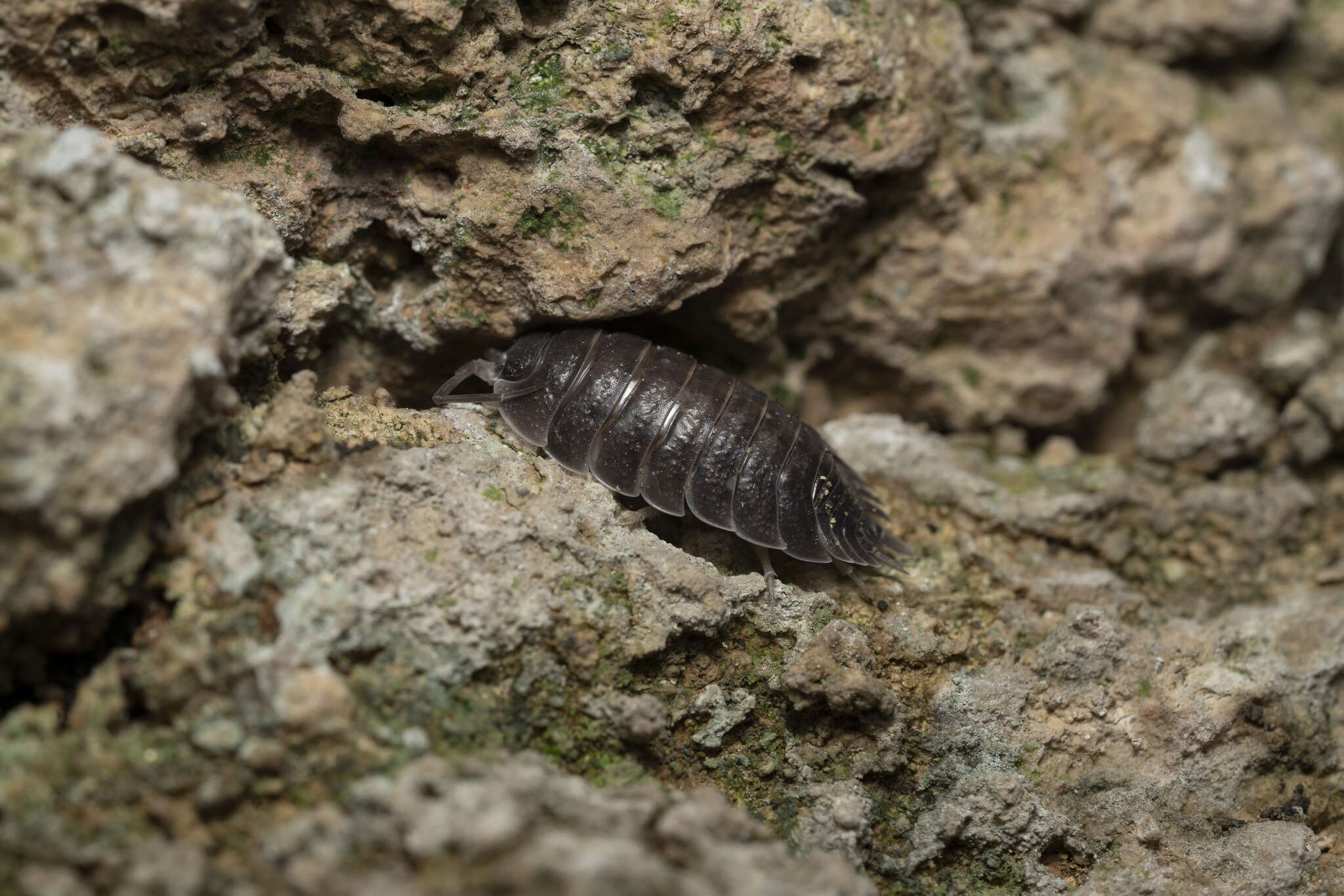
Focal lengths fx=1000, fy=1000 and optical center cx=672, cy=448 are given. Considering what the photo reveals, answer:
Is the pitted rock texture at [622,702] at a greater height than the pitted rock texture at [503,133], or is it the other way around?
the pitted rock texture at [503,133]

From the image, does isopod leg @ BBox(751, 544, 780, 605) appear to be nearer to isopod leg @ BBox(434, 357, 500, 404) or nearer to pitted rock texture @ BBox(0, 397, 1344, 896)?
pitted rock texture @ BBox(0, 397, 1344, 896)

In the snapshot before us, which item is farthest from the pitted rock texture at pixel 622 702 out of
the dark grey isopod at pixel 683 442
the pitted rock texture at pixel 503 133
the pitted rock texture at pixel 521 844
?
the pitted rock texture at pixel 503 133

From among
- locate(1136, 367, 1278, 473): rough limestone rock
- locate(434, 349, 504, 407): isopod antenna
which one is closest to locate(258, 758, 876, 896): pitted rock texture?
locate(434, 349, 504, 407): isopod antenna

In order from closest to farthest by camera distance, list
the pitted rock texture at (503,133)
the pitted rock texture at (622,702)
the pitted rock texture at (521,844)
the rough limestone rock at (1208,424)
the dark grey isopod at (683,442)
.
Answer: the pitted rock texture at (521,844)
the pitted rock texture at (622,702)
the pitted rock texture at (503,133)
the dark grey isopod at (683,442)
the rough limestone rock at (1208,424)

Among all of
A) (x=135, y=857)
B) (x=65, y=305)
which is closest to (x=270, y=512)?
(x=65, y=305)

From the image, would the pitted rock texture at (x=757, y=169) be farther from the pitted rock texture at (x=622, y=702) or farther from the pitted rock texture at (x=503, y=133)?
the pitted rock texture at (x=622, y=702)

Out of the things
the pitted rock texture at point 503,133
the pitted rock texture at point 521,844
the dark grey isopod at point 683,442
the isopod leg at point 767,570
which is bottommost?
the pitted rock texture at point 521,844
